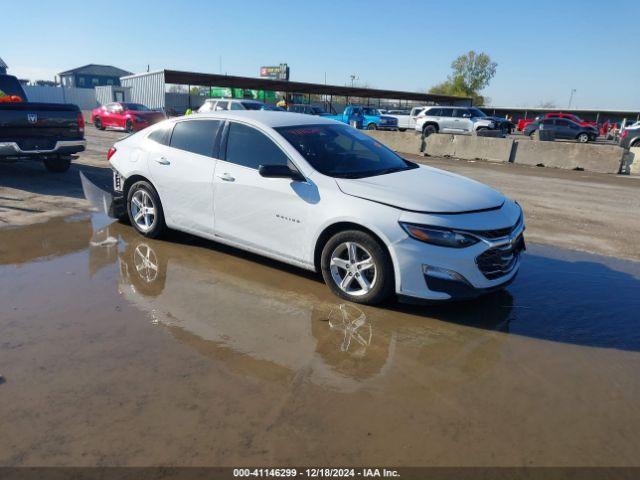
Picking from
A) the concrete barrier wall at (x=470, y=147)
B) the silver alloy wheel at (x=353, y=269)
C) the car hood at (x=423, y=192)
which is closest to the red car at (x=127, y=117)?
the concrete barrier wall at (x=470, y=147)

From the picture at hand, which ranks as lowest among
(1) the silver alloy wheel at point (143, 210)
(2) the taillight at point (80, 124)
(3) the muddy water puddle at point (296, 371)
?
(3) the muddy water puddle at point (296, 371)

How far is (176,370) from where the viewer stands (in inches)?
134

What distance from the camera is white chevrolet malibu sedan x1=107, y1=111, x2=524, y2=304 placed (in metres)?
4.09

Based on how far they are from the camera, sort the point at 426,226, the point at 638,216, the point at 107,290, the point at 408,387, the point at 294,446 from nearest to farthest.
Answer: the point at 294,446
the point at 408,387
the point at 426,226
the point at 107,290
the point at 638,216

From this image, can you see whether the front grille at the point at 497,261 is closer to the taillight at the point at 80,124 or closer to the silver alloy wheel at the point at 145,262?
the silver alloy wheel at the point at 145,262

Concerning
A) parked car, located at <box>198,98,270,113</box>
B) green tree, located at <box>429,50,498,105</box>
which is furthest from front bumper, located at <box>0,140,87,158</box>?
green tree, located at <box>429,50,498,105</box>

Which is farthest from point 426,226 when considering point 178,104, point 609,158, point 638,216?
point 178,104

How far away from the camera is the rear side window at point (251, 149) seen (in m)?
5.00

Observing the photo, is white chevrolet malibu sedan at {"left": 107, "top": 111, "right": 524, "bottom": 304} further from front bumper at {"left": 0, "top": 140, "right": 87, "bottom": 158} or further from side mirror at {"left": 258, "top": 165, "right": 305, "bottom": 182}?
front bumper at {"left": 0, "top": 140, "right": 87, "bottom": 158}

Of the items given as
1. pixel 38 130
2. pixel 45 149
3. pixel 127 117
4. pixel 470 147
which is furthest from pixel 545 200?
pixel 127 117

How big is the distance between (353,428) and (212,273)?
2.86 m

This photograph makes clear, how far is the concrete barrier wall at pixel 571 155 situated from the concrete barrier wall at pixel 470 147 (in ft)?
1.44

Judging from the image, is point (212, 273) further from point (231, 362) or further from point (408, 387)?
point (408, 387)

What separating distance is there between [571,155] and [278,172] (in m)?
14.5
